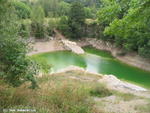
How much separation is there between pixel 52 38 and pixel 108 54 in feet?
28.1

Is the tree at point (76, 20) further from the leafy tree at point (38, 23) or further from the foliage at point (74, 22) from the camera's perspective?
the leafy tree at point (38, 23)

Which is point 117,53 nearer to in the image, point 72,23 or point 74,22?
point 74,22

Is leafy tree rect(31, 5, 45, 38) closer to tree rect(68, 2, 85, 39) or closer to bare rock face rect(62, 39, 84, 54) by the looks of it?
bare rock face rect(62, 39, 84, 54)

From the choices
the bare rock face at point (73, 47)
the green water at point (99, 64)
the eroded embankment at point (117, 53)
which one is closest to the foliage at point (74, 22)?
the eroded embankment at point (117, 53)

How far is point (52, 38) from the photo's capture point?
31312mm

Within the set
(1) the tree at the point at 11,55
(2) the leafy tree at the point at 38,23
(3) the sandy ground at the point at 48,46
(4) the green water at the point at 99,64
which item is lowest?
(4) the green water at the point at 99,64

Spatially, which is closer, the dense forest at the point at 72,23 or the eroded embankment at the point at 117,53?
the eroded embankment at the point at 117,53

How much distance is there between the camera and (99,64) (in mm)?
23000

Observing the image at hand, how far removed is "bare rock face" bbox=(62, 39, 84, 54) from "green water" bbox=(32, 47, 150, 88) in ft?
2.08

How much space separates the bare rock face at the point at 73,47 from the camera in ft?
89.3

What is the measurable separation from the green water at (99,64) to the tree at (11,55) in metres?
14.4

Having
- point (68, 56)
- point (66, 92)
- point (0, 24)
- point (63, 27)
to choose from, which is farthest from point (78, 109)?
point (63, 27)

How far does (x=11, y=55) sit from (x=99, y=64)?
1888 cm

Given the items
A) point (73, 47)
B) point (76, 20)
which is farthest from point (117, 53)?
point (76, 20)
